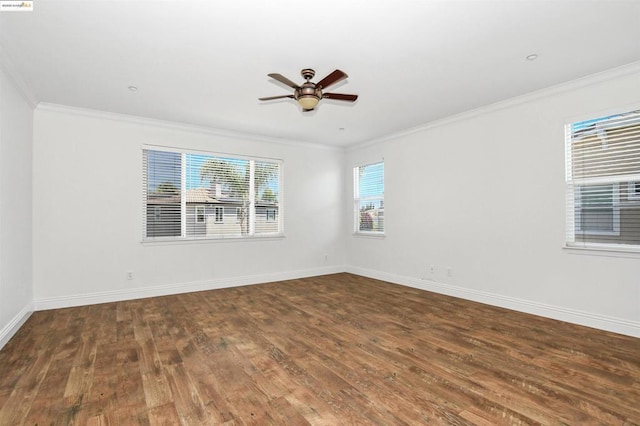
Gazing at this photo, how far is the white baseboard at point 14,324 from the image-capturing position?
3029 mm

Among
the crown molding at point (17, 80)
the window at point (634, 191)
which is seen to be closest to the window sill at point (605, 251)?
the window at point (634, 191)

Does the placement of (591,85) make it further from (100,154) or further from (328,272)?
(100,154)

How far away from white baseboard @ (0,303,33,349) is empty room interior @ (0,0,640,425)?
0.12ft

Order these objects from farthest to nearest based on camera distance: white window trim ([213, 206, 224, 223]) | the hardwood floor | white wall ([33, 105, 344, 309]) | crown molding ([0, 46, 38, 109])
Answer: white window trim ([213, 206, 224, 223]), white wall ([33, 105, 344, 309]), crown molding ([0, 46, 38, 109]), the hardwood floor

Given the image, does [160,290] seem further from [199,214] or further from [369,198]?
[369,198]

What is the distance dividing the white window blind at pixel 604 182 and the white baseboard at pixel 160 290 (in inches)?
173

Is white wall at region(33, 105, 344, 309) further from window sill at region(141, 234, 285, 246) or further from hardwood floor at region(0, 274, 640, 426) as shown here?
hardwood floor at region(0, 274, 640, 426)

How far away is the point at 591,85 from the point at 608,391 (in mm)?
3086

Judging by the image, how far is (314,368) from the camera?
8.34ft

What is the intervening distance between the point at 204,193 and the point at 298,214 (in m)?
1.84

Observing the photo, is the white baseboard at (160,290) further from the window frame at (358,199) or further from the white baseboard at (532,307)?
the white baseboard at (532,307)

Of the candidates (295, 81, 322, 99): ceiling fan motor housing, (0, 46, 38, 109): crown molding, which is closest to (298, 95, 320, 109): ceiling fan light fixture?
(295, 81, 322, 99): ceiling fan motor housing

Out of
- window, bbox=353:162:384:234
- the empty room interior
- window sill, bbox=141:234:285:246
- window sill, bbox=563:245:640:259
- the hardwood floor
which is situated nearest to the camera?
the hardwood floor

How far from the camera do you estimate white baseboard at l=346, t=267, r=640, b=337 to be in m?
3.27
